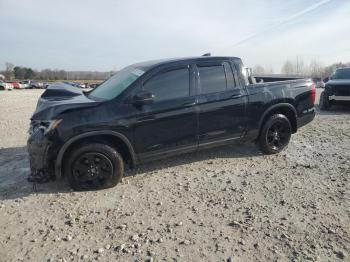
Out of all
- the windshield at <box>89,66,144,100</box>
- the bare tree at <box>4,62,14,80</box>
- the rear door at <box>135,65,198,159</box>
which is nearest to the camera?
the rear door at <box>135,65,198,159</box>

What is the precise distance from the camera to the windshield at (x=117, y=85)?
4.84m

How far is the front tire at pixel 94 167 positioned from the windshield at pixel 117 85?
0.83 metres

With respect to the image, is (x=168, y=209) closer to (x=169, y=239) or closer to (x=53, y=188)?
(x=169, y=239)

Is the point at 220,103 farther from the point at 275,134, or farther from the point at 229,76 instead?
the point at 275,134

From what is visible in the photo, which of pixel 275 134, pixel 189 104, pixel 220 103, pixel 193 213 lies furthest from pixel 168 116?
pixel 275 134

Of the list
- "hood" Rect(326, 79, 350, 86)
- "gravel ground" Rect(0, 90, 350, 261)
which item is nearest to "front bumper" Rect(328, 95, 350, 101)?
"hood" Rect(326, 79, 350, 86)

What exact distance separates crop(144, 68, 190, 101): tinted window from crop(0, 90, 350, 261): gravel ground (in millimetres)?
1251


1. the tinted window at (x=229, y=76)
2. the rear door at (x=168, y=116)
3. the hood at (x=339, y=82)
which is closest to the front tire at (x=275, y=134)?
the tinted window at (x=229, y=76)

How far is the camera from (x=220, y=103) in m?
5.23

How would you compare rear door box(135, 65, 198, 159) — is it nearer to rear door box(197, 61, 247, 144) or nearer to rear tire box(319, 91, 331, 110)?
rear door box(197, 61, 247, 144)

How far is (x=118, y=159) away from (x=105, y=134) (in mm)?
405

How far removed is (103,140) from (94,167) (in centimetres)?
40

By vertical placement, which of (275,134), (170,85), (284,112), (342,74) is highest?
(342,74)

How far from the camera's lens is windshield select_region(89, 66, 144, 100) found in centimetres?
484
